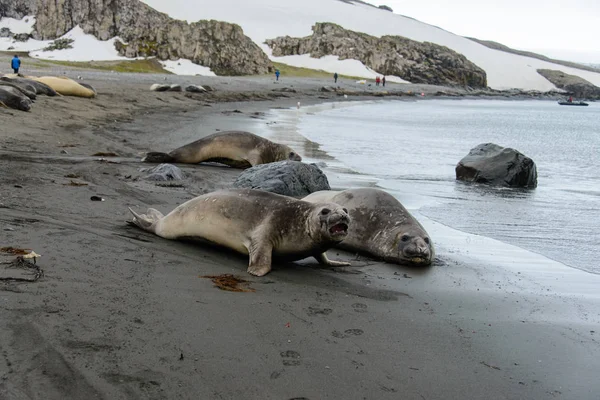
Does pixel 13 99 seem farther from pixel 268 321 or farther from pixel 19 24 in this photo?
pixel 19 24

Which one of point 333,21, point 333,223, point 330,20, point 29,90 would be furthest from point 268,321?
point 330,20

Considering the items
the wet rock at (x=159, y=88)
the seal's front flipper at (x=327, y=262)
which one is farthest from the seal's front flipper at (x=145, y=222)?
the wet rock at (x=159, y=88)

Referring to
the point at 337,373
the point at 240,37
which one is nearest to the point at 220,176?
the point at 337,373

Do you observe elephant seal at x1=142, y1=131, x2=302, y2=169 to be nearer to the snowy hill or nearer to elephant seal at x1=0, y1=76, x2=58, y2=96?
elephant seal at x1=0, y1=76, x2=58, y2=96

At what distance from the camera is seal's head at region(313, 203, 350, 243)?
16.1 ft

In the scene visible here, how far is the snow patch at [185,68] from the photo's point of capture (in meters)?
52.9

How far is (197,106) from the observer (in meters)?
23.5

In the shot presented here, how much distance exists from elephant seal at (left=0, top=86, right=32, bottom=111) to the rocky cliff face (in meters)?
44.9

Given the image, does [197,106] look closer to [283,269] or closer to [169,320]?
[283,269]

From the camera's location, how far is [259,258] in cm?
491

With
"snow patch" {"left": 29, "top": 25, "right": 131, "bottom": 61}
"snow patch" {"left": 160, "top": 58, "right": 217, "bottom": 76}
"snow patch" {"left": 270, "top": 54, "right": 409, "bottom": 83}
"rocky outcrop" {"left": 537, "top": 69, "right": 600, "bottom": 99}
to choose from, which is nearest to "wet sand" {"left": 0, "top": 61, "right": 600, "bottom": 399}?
"snow patch" {"left": 160, "top": 58, "right": 217, "bottom": 76}

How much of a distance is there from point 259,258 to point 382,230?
1.70m

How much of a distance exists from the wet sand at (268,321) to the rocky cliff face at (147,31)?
53.4 meters

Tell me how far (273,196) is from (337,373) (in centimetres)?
266
